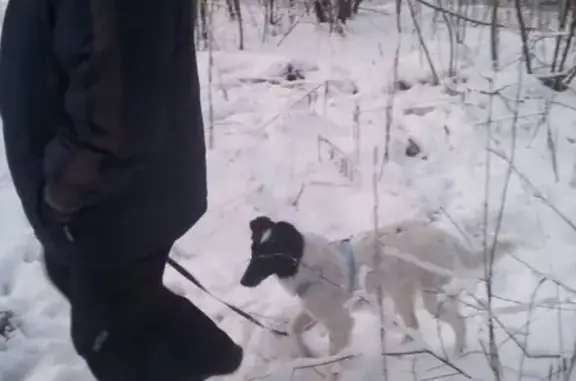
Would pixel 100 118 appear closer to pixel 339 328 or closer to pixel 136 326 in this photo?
pixel 136 326

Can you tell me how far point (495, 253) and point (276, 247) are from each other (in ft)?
2.53

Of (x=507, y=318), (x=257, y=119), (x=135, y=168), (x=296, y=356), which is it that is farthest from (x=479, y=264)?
(x=257, y=119)

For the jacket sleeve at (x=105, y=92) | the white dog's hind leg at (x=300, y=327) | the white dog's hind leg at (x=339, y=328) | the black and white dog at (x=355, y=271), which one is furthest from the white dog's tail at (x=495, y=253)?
the jacket sleeve at (x=105, y=92)

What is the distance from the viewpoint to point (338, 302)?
2.47 m

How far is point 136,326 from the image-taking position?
165cm

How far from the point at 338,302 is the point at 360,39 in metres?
3.16

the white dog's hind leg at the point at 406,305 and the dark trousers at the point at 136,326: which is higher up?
the dark trousers at the point at 136,326

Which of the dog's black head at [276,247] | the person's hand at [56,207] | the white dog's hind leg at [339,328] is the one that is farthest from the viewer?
the white dog's hind leg at [339,328]

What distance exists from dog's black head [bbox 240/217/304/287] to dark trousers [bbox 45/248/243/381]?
569 millimetres

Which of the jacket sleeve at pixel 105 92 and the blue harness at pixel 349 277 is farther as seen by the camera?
the blue harness at pixel 349 277

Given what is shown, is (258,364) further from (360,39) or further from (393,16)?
(393,16)

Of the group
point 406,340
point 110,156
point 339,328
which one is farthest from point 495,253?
point 110,156

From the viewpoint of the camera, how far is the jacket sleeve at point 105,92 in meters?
1.29

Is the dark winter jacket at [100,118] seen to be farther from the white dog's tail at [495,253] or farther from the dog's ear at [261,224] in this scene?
the white dog's tail at [495,253]
